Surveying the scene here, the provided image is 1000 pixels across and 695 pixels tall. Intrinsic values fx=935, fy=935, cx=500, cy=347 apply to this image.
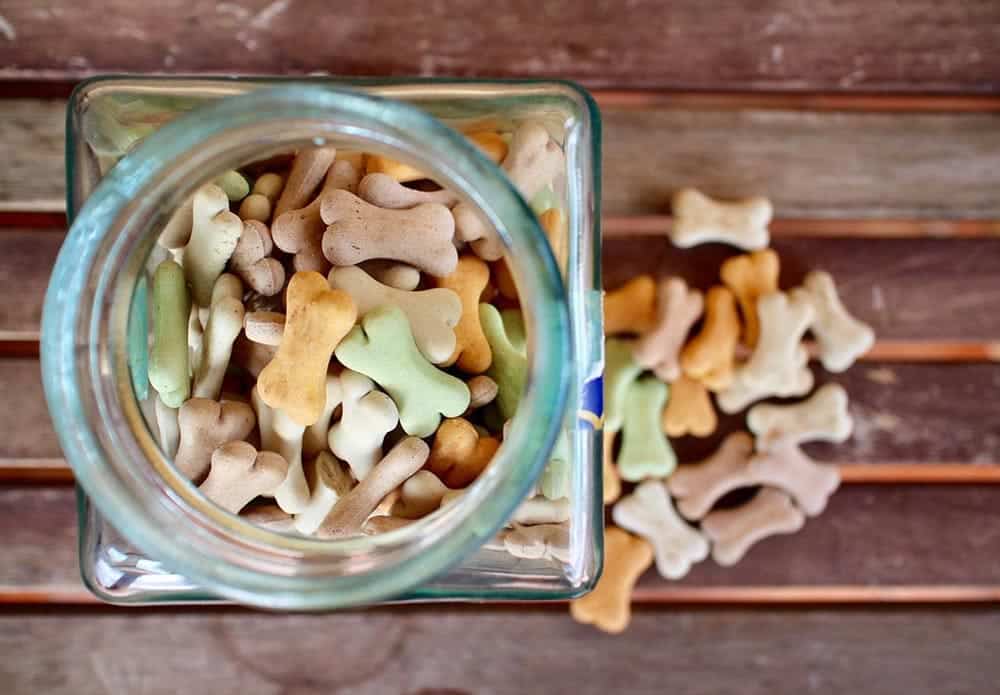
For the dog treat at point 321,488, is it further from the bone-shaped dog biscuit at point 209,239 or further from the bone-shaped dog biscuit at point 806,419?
the bone-shaped dog biscuit at point 806,419

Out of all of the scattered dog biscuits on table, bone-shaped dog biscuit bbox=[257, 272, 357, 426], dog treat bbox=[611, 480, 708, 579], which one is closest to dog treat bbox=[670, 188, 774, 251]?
the scattered dog biscuits on table

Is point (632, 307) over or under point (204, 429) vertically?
over

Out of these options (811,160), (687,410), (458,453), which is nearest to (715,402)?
(687,410)

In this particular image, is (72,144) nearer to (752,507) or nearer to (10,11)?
(10,11)

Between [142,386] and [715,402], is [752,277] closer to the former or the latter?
[715,402]

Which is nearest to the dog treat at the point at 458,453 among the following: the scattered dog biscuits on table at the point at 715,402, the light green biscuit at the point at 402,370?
the light green biscuit at the point at 402,370

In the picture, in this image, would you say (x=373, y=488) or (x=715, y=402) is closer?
(x=373, y=488)
